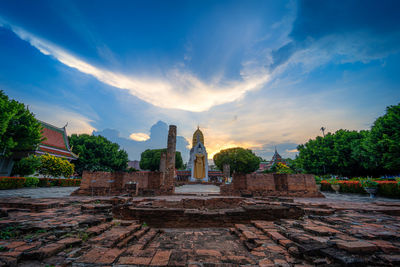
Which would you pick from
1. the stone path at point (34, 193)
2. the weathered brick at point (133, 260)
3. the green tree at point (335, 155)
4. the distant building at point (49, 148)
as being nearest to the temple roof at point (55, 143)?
the distant building at point (49, 148)

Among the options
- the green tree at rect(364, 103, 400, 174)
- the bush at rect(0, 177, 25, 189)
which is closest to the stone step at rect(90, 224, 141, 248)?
the bush at rect(0, 177, 25, 189)

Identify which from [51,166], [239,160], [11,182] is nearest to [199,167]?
[239,160]

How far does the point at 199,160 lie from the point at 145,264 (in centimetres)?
2749

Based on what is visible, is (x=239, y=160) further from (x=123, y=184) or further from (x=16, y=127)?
(x=16, y=127)

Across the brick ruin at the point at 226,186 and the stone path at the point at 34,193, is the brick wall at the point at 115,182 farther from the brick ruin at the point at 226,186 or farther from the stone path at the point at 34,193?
the stone path at the point at 34,193

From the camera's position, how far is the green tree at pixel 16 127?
14.7 meters

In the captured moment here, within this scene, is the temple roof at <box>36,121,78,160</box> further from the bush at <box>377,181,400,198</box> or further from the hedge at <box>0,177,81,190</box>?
the bush at <box>377,181,400,198</box>

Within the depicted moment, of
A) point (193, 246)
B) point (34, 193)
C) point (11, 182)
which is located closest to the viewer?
point (193, 246)

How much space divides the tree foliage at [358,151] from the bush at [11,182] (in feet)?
105

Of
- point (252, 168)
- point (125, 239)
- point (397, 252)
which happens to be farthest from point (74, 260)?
point (252, 168)

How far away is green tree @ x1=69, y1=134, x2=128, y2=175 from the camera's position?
96.3ft

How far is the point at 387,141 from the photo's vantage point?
1554 centimetres

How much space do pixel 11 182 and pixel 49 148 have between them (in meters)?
12.0

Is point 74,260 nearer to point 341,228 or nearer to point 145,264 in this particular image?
point 145,264
